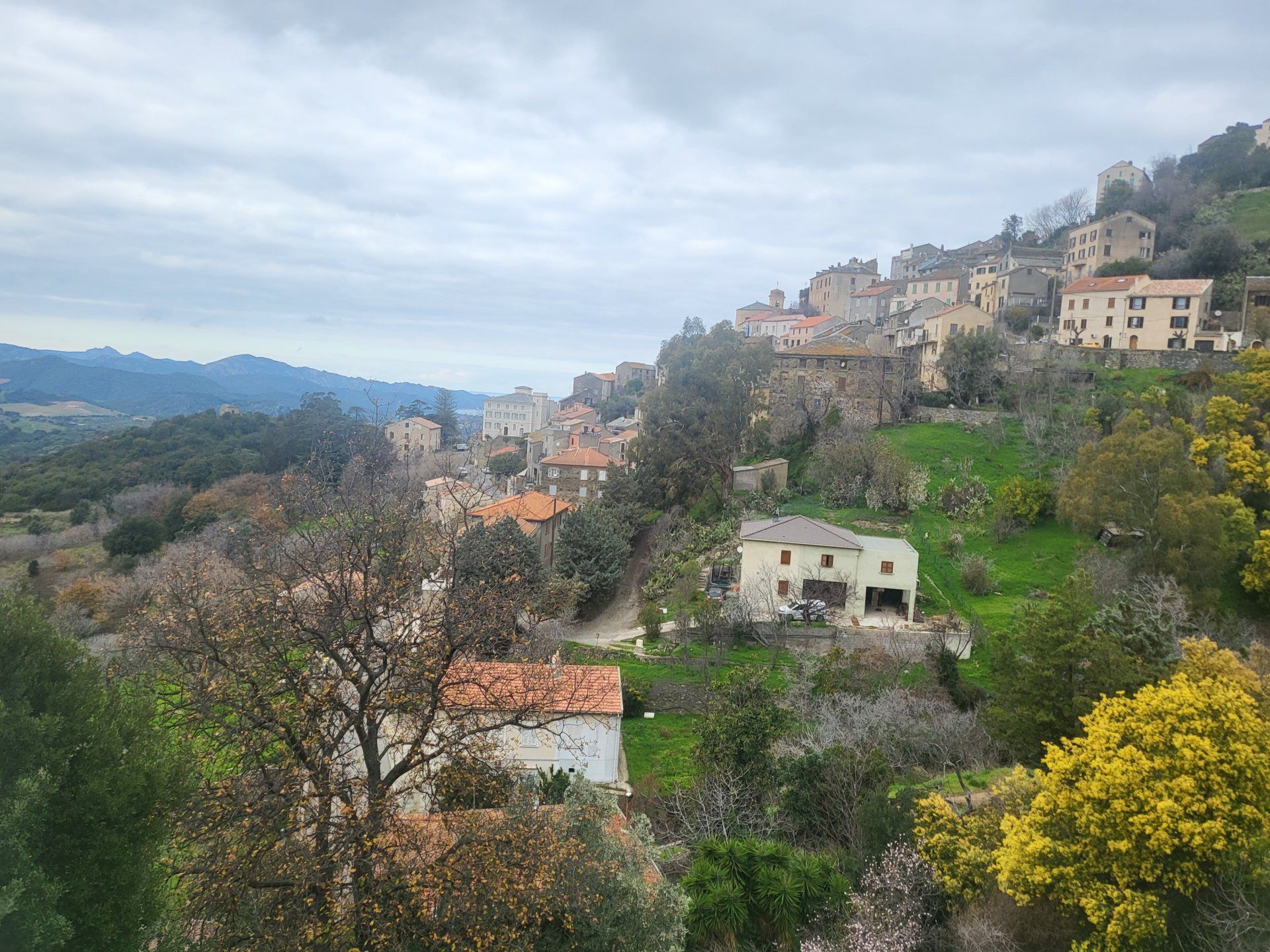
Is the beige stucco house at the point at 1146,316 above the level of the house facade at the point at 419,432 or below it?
above

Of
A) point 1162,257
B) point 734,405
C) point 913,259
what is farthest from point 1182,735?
point 913,259

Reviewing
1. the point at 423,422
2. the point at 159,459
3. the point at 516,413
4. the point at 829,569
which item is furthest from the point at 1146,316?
the point at 159,459

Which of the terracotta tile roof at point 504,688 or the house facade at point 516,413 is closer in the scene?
the terracotta tile roof at point 504,688

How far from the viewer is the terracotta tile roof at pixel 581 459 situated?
43.3m

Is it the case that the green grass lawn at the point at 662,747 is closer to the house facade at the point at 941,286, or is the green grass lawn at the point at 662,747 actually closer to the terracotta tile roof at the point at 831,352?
the terracotta tile roof at the point at 831,352

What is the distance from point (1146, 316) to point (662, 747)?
126ft

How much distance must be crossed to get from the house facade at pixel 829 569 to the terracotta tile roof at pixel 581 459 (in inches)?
723

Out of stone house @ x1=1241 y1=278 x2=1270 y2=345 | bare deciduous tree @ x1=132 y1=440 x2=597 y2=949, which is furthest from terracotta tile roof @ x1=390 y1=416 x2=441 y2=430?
stone house @ x1=1241 y1=278 x2=1270 y2=345

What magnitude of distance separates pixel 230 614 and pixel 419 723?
274 centimetres

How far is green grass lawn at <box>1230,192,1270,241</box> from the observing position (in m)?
47.3

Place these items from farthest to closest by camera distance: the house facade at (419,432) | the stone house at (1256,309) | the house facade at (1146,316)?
the house facade at (419,432), the house facade at (1146,316), the stone house at (1256,309)

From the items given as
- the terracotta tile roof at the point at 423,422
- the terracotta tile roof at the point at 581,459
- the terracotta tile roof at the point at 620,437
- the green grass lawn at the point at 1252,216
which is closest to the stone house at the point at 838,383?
the terracotta tile roof at the point at 581,459

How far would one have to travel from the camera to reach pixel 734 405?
3672 centimetres

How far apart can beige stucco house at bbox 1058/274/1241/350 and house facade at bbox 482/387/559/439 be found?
2198 inches
